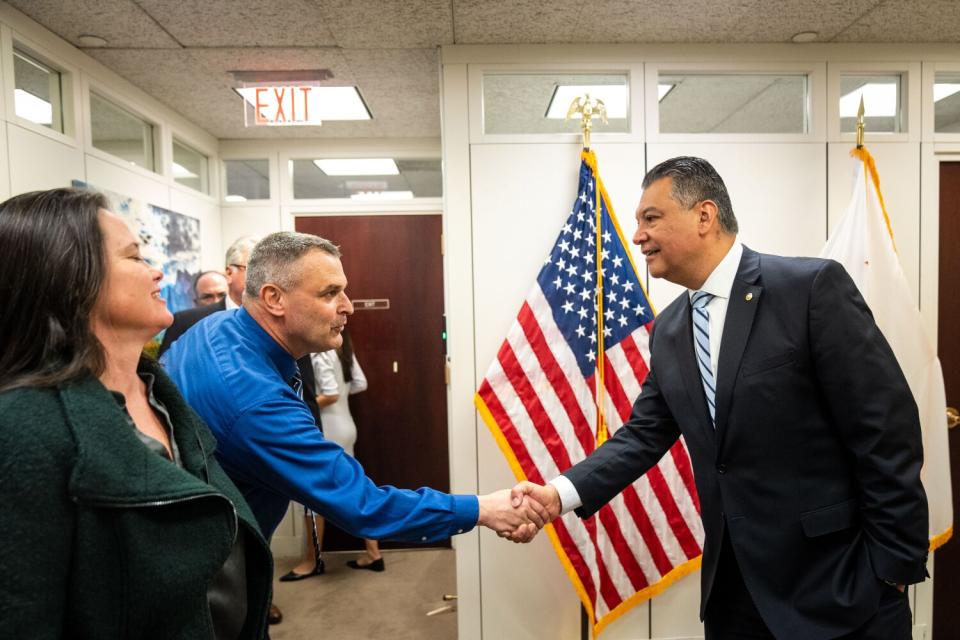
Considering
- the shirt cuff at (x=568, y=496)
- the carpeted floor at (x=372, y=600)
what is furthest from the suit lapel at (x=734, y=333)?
the carpeted floor at (x=372, y=600)

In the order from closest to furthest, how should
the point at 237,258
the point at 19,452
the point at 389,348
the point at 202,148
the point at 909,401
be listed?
the point at 19,452, the point at 909,401, the point at 237,258, the point at 202,148, the point at 389,348

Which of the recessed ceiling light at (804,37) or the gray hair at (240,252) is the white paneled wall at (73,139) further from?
the recessed ceiling light at (804,37)

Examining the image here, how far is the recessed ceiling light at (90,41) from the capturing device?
269 centimetres

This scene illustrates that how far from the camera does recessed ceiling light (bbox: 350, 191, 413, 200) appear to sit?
4453 mm

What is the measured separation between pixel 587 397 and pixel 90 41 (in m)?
2.76

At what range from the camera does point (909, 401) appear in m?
1.41

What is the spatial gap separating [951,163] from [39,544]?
12.4ft

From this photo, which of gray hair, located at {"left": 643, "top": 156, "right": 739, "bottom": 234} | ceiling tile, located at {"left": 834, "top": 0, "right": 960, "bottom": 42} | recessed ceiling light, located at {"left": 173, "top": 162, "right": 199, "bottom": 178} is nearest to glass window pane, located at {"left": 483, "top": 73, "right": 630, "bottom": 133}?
ceiling tile, located at {"left": 834, "top": 0, "right": 960, "bottom": 42}

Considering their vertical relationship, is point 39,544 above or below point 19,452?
below

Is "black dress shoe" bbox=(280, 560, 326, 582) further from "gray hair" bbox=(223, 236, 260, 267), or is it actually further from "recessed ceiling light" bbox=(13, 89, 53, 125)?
"recessed ceiling light" bbox=(13, 89, 53, 125)

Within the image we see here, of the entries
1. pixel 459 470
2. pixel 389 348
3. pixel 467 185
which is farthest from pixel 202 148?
pixel 459 470

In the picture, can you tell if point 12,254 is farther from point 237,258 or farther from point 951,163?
point 951,163

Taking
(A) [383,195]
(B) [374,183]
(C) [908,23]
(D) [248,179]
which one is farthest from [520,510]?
(D) [248,179]

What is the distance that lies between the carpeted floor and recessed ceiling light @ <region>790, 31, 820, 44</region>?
134 inches
